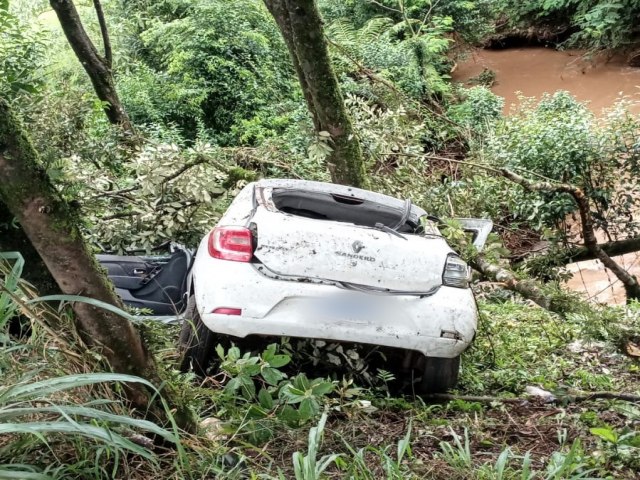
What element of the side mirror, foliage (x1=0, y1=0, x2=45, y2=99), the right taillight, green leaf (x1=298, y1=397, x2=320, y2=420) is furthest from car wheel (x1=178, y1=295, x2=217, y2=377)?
foliage (x1=0, y1=0, x2=45, y2=99)

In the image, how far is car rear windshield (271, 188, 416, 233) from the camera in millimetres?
4445

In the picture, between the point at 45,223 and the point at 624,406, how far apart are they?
301 centimetres

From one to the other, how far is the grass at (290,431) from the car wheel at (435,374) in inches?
4.9

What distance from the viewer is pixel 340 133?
588cm

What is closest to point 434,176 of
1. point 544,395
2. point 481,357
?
point 481,357

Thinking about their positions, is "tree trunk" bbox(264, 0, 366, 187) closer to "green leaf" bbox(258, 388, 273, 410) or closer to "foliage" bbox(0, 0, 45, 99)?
"foliage" bbox(0, 0, 45, 99)

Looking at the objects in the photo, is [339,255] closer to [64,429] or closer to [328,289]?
[328,289]

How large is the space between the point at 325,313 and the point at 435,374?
2.76ft

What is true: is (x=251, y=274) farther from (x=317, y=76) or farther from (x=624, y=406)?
(x=317, y=76)

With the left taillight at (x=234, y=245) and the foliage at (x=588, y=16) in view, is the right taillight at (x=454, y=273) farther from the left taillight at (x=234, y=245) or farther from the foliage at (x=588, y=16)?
the foliage at (x=588, y=16)

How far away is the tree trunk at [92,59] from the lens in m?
8.56

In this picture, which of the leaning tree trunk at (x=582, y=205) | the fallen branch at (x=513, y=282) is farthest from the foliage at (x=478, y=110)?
the fallen branch at (x=513, y=282)

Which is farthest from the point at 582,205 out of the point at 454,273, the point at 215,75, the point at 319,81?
the point at 215,75

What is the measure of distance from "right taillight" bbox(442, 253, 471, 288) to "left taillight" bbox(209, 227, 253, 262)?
1.19 meters
